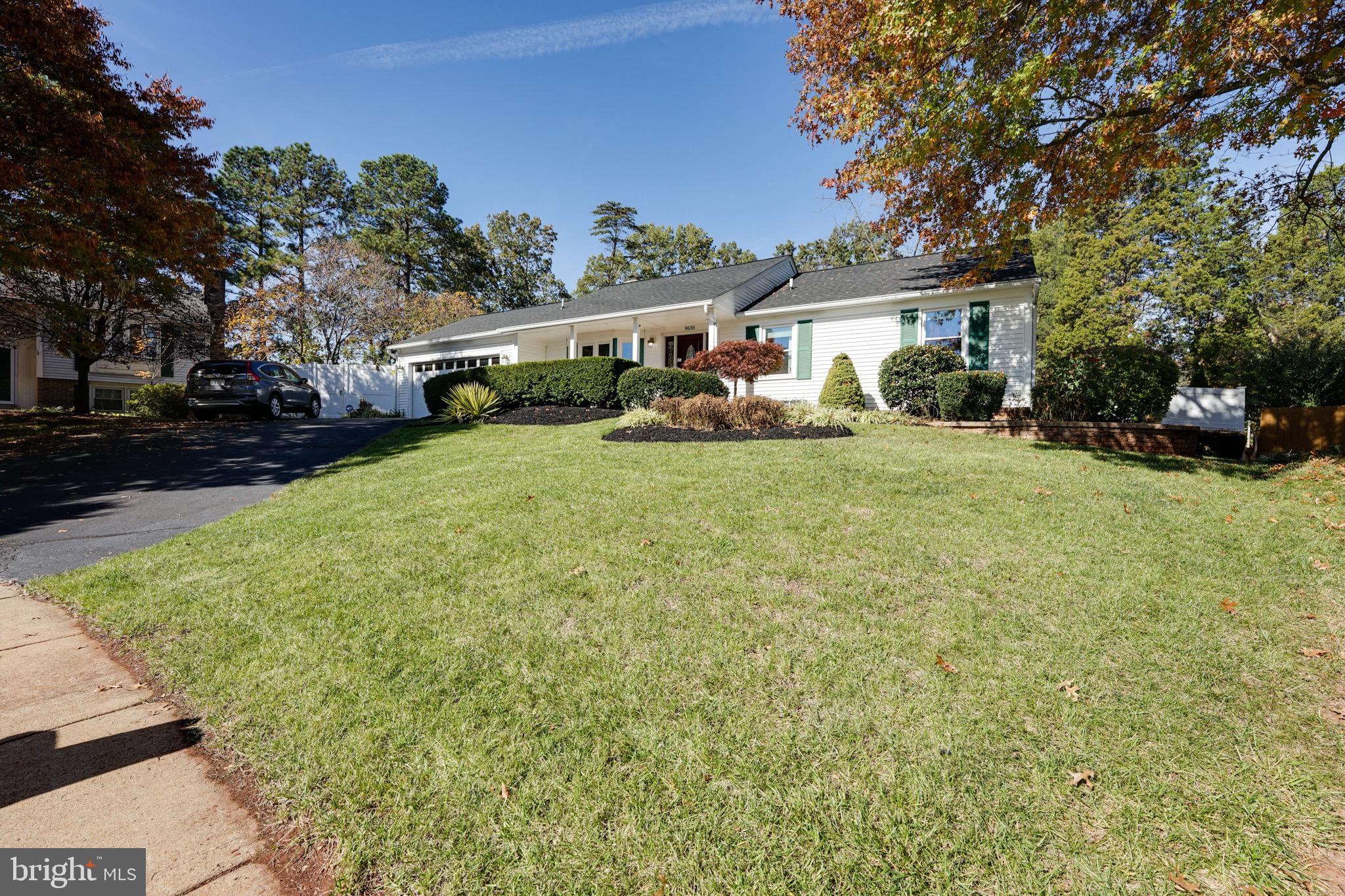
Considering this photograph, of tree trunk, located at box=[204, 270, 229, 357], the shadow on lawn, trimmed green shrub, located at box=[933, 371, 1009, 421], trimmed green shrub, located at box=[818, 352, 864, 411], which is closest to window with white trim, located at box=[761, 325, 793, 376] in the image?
trimmed green shrub, located at box=[818, 352, 864, 411]

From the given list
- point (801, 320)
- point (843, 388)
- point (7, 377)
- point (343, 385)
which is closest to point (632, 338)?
point (801, 320)

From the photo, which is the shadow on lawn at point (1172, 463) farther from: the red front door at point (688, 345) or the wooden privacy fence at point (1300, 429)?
Result: the red front door at point (688, 345)

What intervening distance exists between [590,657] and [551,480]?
3619 millimetres

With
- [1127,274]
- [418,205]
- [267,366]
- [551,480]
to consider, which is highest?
[418,205]

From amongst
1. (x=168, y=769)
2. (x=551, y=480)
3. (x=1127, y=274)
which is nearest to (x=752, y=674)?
(x=168, y=769)

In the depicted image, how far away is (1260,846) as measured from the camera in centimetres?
187

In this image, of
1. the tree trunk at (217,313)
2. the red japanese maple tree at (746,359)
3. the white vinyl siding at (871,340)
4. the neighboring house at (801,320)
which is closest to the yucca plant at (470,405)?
the neighboring house at (801,320)

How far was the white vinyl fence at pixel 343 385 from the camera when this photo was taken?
77.7ft

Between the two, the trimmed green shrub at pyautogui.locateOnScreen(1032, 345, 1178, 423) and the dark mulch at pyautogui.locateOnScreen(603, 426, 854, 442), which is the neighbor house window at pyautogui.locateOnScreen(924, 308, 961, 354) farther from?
the dark mulch at pyautogui.locateOnScreen(603, 426, 854, 442)

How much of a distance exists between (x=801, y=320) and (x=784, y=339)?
30.0 inches

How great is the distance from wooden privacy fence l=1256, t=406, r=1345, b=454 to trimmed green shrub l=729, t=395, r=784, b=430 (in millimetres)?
9592

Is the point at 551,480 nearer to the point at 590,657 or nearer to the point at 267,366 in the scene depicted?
the point at 590,657

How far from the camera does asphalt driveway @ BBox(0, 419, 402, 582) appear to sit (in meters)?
4.93

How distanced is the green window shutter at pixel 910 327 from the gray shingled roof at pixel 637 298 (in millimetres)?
5192
